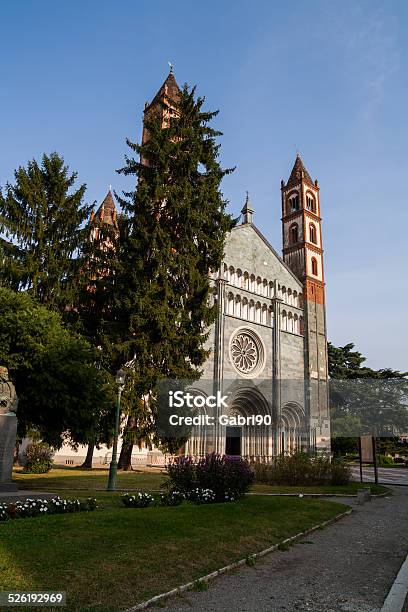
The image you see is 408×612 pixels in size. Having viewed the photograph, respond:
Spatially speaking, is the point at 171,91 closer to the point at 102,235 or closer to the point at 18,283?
the point at 102,235

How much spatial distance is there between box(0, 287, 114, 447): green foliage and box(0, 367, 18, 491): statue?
4.31 metres

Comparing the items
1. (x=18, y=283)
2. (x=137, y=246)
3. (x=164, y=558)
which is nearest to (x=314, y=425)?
(x=137, y=246)

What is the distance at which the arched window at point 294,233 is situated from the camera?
48763mm

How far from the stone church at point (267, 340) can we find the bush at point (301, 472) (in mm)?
13393

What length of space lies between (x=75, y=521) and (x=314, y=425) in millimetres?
35237

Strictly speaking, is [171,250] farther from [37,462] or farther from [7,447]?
[7,447]

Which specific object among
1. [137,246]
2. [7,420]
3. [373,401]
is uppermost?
[137,246]

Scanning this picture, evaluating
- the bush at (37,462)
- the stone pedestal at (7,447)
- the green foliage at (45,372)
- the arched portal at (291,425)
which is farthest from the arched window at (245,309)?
the stone pedestal at (7,447)

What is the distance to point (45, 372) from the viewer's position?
16453 millimetres

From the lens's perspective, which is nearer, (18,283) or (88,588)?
(88,588)

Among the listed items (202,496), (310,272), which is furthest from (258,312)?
(202,496)

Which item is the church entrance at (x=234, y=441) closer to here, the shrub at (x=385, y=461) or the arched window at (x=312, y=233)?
the shrub at (x=385, y=461)

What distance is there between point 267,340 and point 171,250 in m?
17.5

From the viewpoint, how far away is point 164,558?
6352 mm
